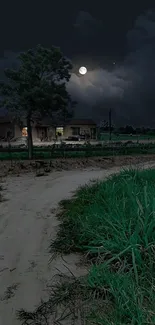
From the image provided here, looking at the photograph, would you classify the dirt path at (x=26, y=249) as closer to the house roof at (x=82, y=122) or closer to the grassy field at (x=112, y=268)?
the grassy field at (x=112, y=268)

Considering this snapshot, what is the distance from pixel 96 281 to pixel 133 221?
4.22ft

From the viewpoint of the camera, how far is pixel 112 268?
3523mm

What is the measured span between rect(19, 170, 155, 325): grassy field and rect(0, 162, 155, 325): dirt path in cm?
17

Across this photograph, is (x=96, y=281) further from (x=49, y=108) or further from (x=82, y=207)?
(x=49, y=108)

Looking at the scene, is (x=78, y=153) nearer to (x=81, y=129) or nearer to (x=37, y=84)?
(x=37, y=84)

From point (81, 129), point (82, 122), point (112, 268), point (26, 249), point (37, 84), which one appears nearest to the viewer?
point (112, 268)

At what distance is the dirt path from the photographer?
3.15 metres

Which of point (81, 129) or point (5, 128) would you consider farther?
point (81, 129)

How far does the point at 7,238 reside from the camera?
4.92 meters

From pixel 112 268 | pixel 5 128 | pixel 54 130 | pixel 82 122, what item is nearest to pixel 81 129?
pixel 82 122

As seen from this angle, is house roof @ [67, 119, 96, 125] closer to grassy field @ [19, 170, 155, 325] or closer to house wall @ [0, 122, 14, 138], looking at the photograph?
house wall @ [0, 122, 14, 138]

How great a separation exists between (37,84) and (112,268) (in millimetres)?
15649

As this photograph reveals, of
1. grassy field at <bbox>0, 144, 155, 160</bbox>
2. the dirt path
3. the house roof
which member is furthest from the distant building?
the dirt path

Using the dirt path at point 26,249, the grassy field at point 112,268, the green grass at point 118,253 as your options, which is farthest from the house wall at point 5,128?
the grassy field at point 112,268
